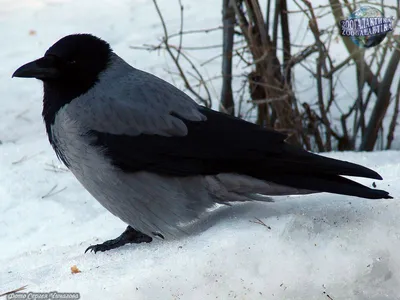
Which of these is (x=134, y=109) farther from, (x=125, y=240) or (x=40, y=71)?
(x=125, y=240)

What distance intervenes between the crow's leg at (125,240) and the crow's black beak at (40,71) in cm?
90

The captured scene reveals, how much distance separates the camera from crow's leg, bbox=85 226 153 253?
13.4 ft

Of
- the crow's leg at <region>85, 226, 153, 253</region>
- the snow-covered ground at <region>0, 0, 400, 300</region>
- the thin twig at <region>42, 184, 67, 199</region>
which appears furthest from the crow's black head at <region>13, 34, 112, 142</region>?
the thin twig at <region>42, 184, 67, 199</region>

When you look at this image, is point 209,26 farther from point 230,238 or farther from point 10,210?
point 230,238

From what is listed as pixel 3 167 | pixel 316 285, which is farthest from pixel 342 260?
pixel 3 167

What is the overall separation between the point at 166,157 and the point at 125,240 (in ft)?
2.02

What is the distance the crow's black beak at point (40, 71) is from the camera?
405cm

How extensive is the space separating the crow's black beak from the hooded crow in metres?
0.19

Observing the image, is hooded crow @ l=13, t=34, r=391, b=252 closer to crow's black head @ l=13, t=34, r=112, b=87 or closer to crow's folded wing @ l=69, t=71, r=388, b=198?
crow's folded wing @ l=69, t=71, r=388, b=198

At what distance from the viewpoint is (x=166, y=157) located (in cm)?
382

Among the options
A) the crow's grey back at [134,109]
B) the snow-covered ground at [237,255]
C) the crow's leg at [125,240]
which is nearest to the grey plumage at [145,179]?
the crow's grey back at [134,109]

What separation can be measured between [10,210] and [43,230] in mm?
401

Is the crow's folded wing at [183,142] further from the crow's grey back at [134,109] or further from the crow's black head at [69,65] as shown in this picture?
the crow's black head at [69,65]

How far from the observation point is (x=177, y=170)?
12.5ft
